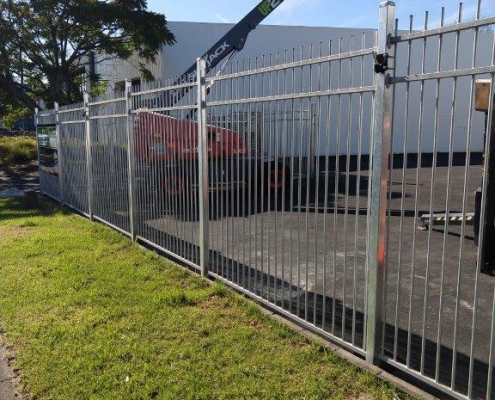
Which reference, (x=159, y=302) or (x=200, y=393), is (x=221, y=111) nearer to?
(x=159, y=302)

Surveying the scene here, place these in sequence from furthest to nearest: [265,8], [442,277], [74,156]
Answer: [265,8], [74,156], [442,277]

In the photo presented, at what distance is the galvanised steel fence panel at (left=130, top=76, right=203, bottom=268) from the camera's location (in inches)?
244

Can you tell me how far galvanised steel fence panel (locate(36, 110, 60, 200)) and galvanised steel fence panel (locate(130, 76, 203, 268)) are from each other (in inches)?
208

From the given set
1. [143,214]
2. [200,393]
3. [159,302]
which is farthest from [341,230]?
[200,393]

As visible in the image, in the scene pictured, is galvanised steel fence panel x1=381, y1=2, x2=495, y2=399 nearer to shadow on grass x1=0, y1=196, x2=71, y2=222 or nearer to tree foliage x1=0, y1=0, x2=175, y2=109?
shadow on grass x1=0, y1=196, x2=71, y2=222

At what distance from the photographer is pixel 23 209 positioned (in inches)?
455

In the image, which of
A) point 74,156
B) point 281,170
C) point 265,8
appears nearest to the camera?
point 281,170

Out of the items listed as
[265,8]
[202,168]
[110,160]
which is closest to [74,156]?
[110,160]

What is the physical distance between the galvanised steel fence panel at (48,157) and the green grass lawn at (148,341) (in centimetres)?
606

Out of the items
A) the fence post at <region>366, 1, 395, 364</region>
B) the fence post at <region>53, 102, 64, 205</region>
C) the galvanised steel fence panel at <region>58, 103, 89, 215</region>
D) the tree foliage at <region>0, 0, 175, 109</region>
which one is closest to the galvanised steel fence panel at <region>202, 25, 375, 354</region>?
the fence post at <region>366, 1, 395, 364</region>

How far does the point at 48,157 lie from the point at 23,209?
6.41 feet

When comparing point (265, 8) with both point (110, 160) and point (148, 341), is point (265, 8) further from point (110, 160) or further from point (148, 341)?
point (148, 341)

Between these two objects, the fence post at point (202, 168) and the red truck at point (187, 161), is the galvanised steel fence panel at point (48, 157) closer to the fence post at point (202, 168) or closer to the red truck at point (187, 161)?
the red truck at point (187, 161)

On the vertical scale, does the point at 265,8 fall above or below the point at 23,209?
above
